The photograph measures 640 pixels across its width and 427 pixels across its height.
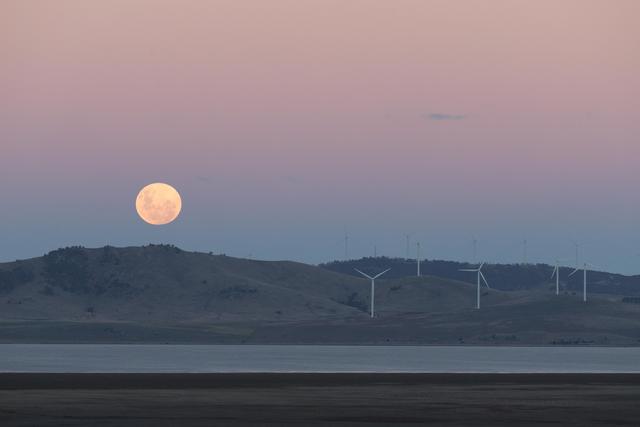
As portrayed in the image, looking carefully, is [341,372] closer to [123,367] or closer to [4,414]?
[123,367]

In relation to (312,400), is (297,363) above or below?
below

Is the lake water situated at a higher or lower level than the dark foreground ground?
lower

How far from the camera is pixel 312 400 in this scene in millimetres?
57000

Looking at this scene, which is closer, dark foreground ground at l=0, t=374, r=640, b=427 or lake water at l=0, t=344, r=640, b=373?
dark foreground ground at l=0, t=374, r=640, b=427

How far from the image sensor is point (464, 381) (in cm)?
7388

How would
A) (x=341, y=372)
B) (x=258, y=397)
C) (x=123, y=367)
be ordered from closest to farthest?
(x=258, y=397) < (x=341, y=372) < (x=123, y=367)

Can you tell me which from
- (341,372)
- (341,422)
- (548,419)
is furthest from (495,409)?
(341,372)

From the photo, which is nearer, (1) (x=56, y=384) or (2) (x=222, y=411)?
(2) (x=222, y=411)

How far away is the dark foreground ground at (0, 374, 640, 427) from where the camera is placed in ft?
156

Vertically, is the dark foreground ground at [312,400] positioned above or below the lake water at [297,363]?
above

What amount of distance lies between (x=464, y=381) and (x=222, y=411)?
25148 mm

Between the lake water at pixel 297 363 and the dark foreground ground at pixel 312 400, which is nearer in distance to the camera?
the dark foreground ground at pixel 312 400

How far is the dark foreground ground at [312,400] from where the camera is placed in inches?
1874

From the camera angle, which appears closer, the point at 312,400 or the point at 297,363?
the point at 312,400
